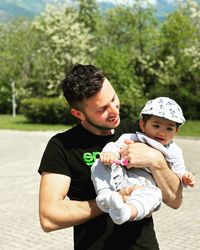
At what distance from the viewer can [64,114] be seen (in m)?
27.8

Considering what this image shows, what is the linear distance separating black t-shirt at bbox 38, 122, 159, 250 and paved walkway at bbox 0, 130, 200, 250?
150 inches

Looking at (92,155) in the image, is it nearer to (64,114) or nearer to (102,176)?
(102,176)

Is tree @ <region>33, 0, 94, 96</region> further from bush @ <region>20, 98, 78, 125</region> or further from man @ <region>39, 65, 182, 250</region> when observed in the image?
man @ <region>39, 65, 182, 250</region>

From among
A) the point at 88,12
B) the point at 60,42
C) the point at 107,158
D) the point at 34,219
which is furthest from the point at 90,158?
the point at 88,12

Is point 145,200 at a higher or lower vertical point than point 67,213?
higher

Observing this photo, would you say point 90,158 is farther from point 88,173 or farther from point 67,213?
point 67,213

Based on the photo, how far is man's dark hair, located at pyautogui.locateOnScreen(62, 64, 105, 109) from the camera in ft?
7.68

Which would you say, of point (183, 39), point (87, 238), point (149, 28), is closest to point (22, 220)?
point (87, 238)

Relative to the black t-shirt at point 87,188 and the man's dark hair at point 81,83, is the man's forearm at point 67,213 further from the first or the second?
the man's dark hair at point 81,83

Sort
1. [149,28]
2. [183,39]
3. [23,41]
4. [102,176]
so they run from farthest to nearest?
1. [23,41]
2. [149,28]
3. [183,39]
4. [102,176]

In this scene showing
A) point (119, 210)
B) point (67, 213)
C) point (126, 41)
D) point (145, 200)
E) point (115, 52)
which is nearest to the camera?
point (119, 210)

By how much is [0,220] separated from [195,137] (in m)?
13.5

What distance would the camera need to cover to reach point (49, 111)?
28625mm

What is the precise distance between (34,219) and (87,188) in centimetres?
530
